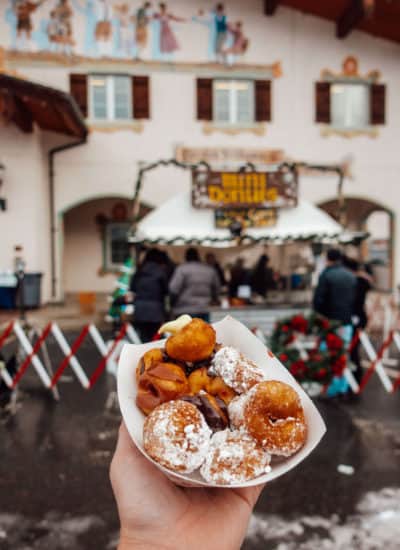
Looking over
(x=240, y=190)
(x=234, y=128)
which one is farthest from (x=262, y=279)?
(x=234, y=128)

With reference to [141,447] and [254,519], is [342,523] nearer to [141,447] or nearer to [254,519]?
[254,519]

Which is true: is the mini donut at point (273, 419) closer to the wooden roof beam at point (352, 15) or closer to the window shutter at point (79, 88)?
the wooden roof beam at point (352, 15)

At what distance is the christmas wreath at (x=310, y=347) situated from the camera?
6324 mm

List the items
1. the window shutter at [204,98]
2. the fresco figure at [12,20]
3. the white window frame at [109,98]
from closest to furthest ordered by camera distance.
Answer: the fresco figure at [12,20], the white window frame at [109,98], the window shutter at [204,98]

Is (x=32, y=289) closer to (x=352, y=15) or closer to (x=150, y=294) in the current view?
(x=150, y=294)

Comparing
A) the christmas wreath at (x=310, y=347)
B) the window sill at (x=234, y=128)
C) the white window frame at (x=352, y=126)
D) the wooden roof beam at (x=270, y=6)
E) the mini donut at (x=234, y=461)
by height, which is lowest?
the christmas wreath at (x=310, y=347)

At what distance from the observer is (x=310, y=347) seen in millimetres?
6652

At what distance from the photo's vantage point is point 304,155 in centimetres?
1672

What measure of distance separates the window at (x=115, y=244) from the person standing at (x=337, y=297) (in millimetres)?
13550

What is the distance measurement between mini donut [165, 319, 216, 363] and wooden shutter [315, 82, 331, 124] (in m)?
16.2

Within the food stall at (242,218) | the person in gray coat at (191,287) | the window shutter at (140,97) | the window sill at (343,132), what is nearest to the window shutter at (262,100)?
the window sill at (343,132)

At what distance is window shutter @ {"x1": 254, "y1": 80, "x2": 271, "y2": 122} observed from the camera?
642 inches

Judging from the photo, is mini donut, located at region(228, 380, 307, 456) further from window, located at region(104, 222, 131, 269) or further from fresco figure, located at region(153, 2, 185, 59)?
window, located at region(104, 222, 131, 269)

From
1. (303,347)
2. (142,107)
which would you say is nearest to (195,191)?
(303,347)
